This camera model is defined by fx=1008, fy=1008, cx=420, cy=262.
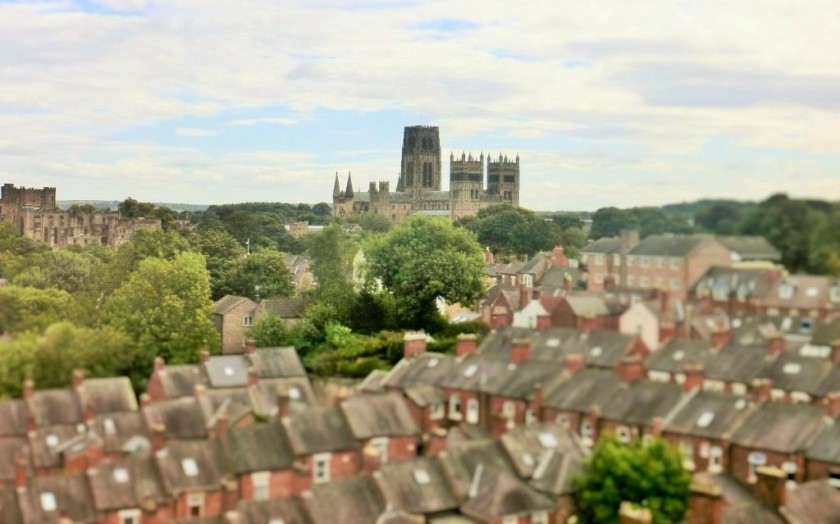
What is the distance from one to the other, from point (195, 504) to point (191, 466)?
3.56 ft

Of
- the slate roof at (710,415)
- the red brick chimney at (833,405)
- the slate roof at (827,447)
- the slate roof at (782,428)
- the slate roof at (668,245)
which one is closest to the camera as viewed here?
the slate roof at (827,447)

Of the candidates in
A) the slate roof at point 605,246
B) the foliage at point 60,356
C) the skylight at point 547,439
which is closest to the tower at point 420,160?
the slate roof at point 605,246

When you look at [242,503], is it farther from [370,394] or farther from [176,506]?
[370,394]

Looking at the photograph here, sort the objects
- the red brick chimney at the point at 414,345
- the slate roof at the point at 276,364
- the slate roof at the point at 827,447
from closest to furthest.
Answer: the slate roof at the point at 827,447, the slate roof at the point at 276,364, the red brick chimney at the point at 414,345

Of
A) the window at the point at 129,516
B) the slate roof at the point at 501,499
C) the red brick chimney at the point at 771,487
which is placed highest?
the red brick chimney at the point at 771,487

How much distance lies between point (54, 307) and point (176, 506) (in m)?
14.7

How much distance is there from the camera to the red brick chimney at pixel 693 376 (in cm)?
2886

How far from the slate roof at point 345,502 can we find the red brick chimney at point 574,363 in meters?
8.19

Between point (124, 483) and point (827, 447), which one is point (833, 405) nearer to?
point (827, 447)

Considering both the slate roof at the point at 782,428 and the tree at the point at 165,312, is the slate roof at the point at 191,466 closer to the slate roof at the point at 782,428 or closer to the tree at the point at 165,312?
the tree at the point at 165,312

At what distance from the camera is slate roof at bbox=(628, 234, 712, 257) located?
31.9 metres

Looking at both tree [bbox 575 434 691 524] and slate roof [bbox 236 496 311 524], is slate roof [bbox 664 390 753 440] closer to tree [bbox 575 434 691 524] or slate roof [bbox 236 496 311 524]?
tree [bbox 575 434 691 524]

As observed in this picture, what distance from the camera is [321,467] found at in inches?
1141

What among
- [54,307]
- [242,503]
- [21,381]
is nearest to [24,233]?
[54,307]
